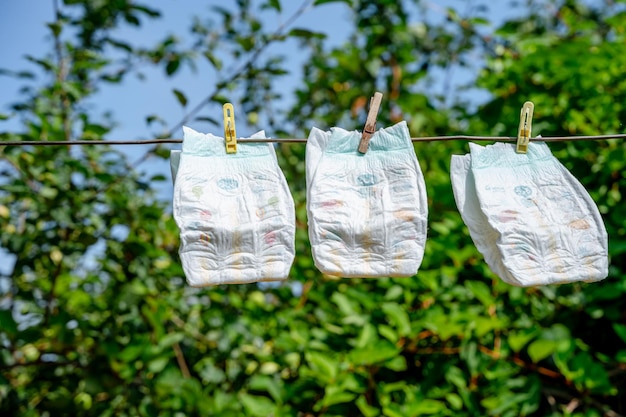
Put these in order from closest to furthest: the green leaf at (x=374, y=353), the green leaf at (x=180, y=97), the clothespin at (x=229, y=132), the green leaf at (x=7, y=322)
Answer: the clothespin at (x=229, y=132) → the green leaf at (x=7, y=322) → the green leaf at (x=374, y=353) → the green leaf at (x=180, y=97)

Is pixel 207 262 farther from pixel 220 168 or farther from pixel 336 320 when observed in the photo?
pixel 336 320

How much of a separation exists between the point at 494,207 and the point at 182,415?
1.22 m

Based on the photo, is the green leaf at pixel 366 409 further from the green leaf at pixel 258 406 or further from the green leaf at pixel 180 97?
the green leaf at pixel 180 97

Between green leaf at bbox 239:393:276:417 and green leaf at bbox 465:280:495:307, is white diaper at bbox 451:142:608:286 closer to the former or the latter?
green leaf at bbox 465:280:495:307

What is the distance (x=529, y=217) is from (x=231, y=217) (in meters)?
0.47

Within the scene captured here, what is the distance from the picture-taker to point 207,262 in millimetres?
977

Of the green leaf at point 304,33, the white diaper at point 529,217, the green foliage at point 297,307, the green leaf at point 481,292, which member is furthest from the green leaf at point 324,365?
the green leaf at point 304,33

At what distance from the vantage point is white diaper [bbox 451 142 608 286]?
1025 millimetres

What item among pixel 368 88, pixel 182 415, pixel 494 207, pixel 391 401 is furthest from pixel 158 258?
pixel 494 207

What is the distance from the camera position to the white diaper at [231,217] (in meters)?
0.98

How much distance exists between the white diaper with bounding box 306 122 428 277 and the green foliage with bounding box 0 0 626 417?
2.33ft

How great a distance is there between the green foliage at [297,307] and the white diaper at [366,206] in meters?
0.71

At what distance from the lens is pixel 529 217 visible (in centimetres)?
105

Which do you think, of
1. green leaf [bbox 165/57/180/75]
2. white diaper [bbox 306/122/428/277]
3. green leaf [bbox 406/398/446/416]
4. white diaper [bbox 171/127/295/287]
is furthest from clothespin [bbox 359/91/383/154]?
green leaf [bbox 165/57/180/75]
